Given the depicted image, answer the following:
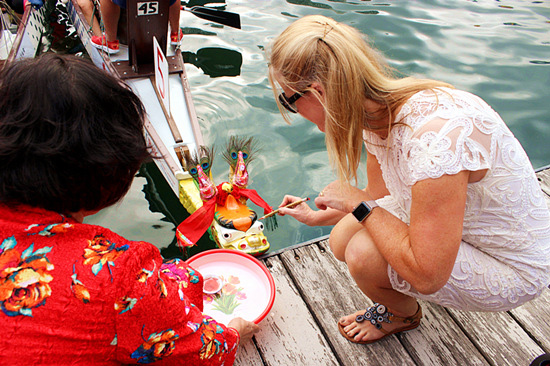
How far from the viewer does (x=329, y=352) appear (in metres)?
1.63

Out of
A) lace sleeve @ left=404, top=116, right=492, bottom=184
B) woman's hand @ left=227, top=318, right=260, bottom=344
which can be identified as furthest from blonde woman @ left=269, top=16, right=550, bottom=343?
woman's hand @ left=227, top=318, right=260, bottom=344

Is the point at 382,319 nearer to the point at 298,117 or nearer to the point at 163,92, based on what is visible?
the point at 163,92

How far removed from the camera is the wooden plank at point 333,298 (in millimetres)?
1621

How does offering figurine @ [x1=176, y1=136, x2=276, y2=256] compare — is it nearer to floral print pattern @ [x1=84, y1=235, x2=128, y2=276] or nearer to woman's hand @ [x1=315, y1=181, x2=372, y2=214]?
woman's hand @ [x1=315, y1=181, x2=372, y2=214]

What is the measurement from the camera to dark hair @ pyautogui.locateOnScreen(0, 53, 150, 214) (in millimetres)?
758

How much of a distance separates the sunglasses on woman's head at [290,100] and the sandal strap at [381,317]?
875 mm

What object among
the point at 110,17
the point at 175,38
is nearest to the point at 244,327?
the point at 175,38

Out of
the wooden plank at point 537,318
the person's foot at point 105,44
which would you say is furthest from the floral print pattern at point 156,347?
the person's foot at point 105,44

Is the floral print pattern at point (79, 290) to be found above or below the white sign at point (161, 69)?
above

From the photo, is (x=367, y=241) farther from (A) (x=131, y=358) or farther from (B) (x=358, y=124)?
(A) (x=131, y=358)

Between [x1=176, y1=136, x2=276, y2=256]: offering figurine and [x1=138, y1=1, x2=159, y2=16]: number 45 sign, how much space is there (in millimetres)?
1272

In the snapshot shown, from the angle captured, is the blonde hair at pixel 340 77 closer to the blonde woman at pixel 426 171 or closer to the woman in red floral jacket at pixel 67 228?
the blonde woman at pixel 426 171

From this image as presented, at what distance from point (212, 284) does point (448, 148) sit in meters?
1.12

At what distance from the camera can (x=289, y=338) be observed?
1.66 m
